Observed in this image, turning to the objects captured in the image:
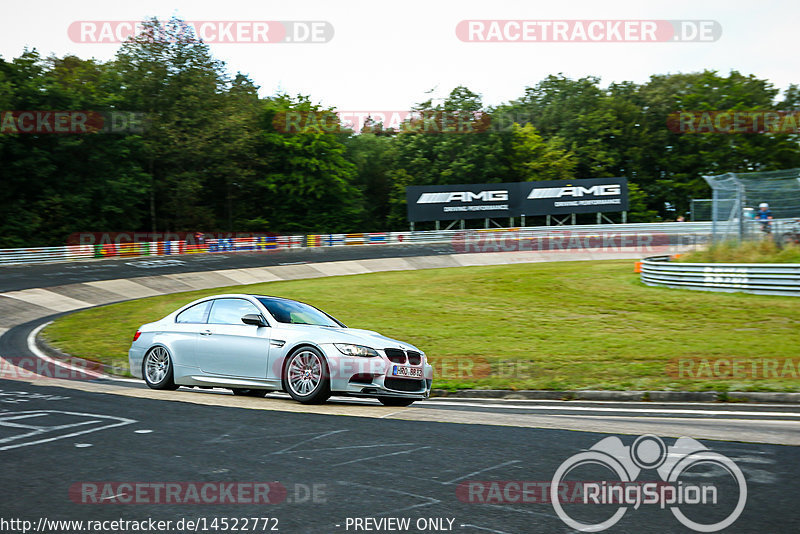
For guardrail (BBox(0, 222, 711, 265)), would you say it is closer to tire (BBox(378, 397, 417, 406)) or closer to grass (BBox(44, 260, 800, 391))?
grass (BBox(44, 260, 800, 391))

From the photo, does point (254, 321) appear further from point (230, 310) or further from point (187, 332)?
point (187, 332)

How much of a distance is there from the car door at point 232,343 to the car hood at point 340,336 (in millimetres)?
440

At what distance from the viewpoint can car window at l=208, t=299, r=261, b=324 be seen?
10.2 metres

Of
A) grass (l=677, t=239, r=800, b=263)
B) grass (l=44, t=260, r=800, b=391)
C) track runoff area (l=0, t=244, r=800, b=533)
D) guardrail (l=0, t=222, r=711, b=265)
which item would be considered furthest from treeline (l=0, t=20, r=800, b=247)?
track runoff area (l=0, t=244, r=800, b=533)

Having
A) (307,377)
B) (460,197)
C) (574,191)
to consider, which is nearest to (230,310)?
(307,377)

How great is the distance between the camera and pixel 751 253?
2278cm

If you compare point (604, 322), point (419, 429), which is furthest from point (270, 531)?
point (604, 322)

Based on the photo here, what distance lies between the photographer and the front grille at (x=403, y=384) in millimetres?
9305

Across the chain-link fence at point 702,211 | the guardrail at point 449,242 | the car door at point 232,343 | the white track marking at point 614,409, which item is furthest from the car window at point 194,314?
the guardrail at point 449,242

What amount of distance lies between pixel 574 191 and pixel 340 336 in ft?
170

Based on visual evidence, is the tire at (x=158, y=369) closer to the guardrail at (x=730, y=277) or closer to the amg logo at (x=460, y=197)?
the guardrail at (x=730, y=277)

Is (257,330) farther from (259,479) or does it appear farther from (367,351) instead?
(259,479)

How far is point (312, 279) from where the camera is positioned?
118ft

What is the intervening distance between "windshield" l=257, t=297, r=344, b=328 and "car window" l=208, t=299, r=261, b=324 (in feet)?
0.66
